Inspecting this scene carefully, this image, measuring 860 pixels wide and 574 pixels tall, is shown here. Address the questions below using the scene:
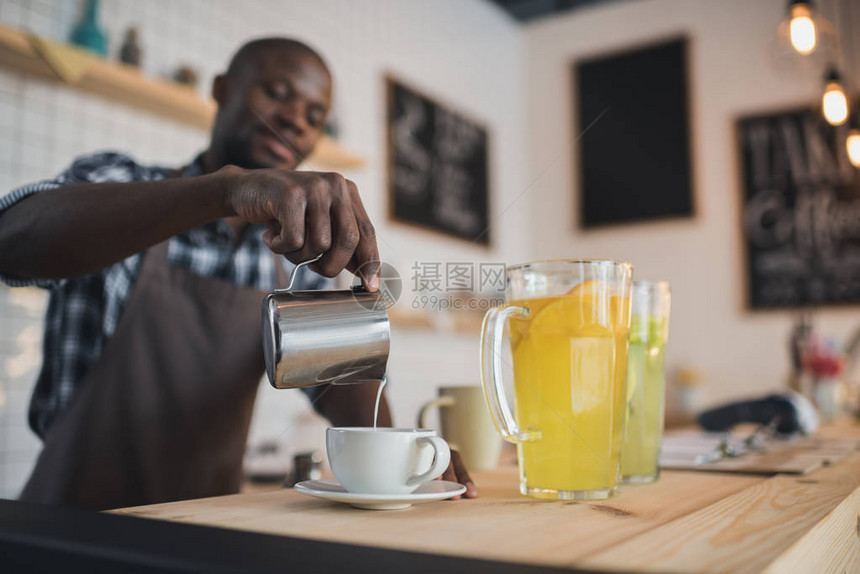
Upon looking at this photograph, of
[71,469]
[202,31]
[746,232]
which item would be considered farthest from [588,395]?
[746,232]

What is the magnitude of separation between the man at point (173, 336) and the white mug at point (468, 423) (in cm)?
14

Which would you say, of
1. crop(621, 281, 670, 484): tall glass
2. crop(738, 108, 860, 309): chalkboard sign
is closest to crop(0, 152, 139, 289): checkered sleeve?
crop(621, 281, 670, 484): tall glass

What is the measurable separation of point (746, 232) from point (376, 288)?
12.1 feet

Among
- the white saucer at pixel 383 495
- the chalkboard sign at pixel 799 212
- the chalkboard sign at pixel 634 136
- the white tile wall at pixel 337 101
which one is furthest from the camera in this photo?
the chalkboard sign at pixel 634 136

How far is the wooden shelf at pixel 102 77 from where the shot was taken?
178cm

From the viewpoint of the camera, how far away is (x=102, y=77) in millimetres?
1950

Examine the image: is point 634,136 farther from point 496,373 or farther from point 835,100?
point 496,373

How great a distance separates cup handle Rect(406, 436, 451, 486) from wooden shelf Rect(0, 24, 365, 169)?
5.35ft

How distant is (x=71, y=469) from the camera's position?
3.76 feet

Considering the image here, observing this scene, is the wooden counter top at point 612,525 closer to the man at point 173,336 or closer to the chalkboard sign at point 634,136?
the man at point 173,336

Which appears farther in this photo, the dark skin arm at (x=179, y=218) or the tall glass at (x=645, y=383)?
the tall glass at (x=645, y=383)

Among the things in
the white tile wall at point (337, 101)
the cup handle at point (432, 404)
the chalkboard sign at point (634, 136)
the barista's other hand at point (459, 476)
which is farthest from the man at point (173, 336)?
the chalkboard sign at point (634, 136)

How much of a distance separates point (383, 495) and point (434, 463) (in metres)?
0.05

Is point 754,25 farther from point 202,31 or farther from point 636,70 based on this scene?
point 202,31
